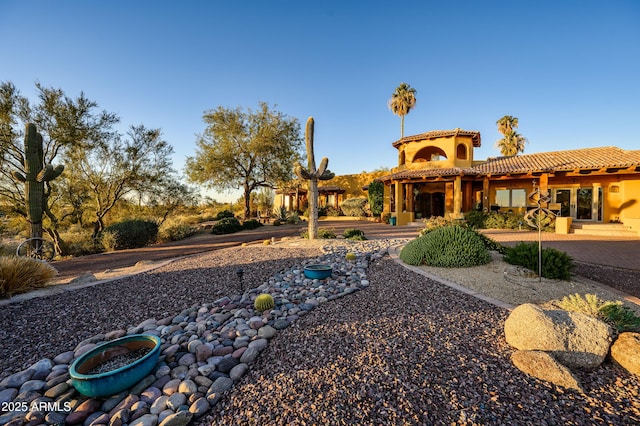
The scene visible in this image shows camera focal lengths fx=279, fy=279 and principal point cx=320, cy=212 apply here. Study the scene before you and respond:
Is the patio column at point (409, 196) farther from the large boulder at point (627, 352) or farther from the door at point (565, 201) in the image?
the large boulder at point (627, 352)

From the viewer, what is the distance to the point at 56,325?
158 inches

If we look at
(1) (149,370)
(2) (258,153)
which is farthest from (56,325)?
(2) (258,153)

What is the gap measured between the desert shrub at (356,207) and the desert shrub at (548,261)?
20189 millimetres

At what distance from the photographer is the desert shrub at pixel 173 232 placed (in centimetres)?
1460

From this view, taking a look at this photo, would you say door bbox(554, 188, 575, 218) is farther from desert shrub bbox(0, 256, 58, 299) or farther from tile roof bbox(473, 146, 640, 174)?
desert shrub bbox(0, 256, 58, 299)

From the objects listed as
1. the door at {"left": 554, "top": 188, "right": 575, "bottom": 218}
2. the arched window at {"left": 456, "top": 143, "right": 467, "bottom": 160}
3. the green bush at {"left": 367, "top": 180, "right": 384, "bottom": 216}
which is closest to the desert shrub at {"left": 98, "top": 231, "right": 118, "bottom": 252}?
the green bush at {"left": 367, "top": 180, "right": 384, "bottom": 216}

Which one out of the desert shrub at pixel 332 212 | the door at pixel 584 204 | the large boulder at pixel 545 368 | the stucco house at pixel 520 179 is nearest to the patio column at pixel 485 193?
the stucco house at pixel 520 179

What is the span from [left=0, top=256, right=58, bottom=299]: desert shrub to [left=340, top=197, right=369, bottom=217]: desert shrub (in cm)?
2327

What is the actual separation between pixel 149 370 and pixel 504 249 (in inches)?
341

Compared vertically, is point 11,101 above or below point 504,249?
above

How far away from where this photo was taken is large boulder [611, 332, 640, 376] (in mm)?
2748

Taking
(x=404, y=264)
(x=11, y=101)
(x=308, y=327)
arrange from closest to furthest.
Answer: (x=308, y=327) < (x=404, y=264) < (x=11, y=101)

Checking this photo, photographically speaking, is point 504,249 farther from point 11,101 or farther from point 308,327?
point 11,101

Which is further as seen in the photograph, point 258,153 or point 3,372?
point 258,153
